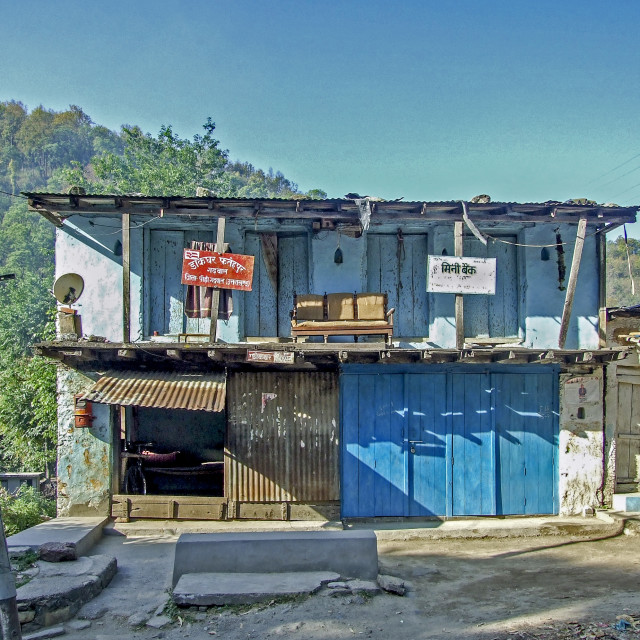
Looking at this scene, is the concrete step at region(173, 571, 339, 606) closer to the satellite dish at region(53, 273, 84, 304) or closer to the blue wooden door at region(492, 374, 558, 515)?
the blue wooden door at region(492, 374, 558, 515)

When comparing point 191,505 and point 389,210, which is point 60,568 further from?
point 389,210

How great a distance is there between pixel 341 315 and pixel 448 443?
10.7 ft

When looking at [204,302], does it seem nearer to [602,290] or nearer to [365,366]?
[365,366]

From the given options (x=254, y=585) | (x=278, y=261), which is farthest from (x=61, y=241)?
(x=254, y=585)

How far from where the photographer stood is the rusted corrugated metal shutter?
10344 mm

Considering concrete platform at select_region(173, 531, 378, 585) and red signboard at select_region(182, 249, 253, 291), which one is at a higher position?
red signboard at select_region(182, 249, 253, 291)

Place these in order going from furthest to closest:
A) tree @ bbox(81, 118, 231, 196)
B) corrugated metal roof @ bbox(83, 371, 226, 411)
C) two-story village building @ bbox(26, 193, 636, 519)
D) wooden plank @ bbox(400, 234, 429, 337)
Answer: tree @ bbox(81, 118, 231, 196), wooden plank @ bbox(400, 234, 429, 337), two-story village building @ bbox(26, 193, 636, 519), corrugated metal roof @ bbox(83, 371, 226, 411)

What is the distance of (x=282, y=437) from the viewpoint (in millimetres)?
10430

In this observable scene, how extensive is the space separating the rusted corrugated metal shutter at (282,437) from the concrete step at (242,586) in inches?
135

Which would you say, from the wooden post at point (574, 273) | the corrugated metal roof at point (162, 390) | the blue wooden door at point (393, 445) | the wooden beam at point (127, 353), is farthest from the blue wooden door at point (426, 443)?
the wooden beam at point (127, 353)

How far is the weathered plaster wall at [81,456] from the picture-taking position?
1014cm

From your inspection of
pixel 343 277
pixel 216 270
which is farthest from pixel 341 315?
pixel 216 270

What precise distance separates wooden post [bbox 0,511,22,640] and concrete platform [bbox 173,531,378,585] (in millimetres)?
2472

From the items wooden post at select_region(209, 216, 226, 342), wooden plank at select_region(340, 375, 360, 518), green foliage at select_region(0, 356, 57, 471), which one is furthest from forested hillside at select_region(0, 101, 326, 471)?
wooden plank at select_region(340, 375, 360, 518)
